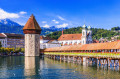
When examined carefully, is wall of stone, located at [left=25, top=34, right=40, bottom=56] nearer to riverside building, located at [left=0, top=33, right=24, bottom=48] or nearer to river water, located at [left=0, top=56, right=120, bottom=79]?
river water, located at [left=0, top=56, right=120, bottom=79]

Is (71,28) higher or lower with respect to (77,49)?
higher

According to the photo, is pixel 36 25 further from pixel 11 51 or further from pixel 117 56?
pixel 117 56

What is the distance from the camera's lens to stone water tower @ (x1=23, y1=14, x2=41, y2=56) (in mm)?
80125

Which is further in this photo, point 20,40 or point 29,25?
point 20,40

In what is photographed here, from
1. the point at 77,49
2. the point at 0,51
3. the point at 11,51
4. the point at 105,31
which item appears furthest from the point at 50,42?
the point at 105,31

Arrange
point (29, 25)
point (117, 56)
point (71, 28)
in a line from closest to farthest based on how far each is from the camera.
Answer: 1. point (117, 56)
2. point (29, 25)
3. point (71, 28)

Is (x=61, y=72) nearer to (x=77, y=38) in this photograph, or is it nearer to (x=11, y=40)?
(x=77, y=38)

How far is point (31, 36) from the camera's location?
80875 millimetres

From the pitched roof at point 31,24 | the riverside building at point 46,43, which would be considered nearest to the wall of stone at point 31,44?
the pitched roof at point 31,24

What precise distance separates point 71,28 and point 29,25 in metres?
117

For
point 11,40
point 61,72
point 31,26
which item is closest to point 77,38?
point 11,40

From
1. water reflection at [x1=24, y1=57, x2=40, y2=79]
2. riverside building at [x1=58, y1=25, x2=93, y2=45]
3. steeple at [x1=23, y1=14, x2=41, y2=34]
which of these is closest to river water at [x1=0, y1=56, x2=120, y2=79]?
water reflection at [x1=24, y1=57, x2=40, y2=79]

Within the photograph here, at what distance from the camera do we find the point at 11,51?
102875mm

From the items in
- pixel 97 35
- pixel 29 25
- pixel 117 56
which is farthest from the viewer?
pixel 97 35
